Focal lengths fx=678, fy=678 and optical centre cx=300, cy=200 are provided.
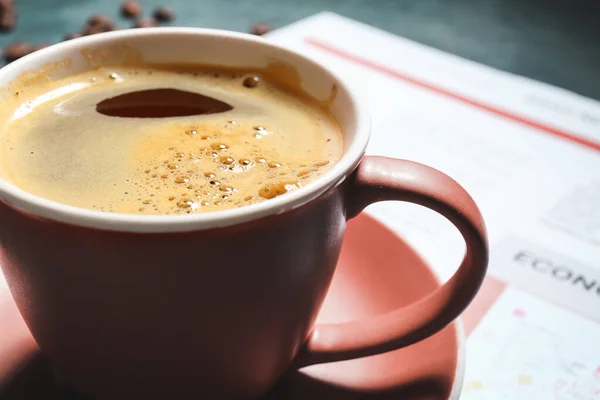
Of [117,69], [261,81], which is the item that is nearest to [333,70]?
[261,81]

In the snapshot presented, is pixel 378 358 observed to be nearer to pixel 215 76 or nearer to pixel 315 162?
→ pixel 315 162

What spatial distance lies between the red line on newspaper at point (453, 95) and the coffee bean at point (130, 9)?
466 millimetres

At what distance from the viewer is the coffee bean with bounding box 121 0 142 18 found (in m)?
1.38

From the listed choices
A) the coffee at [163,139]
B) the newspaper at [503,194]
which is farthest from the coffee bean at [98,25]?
the coffee at [163,139]

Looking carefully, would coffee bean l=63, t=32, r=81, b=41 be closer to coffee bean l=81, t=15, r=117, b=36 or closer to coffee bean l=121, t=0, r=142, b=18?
coffee bean l=81, t=15, r=117, b=36

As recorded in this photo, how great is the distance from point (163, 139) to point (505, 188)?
455 millimetres

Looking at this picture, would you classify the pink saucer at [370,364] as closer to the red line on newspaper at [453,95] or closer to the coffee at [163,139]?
the coffee at [163,139]

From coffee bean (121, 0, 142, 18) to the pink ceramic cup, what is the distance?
0.93 meters

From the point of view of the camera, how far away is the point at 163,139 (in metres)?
0.49

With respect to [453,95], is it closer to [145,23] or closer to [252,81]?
[252,81]

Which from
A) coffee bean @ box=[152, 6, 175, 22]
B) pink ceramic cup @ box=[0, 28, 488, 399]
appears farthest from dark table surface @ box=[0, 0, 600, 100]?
pink ceramic cup @ box=[0, 28, 488, 399]

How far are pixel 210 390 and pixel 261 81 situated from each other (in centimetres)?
26

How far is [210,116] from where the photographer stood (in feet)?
1.74

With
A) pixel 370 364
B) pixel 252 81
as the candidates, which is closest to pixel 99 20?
pixel 252 81
